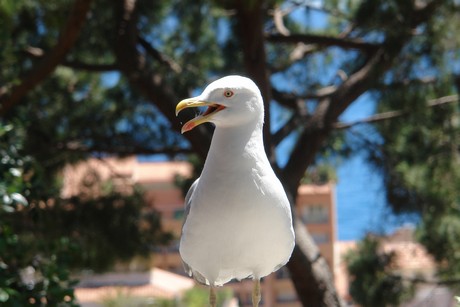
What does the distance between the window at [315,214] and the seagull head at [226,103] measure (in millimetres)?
5796

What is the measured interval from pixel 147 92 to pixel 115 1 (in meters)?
0.52

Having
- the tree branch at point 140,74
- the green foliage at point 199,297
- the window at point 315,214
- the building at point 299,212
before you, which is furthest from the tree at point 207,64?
the window at point 315,214

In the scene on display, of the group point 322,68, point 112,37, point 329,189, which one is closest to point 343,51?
point 322,68

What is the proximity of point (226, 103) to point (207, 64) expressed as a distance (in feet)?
9.90

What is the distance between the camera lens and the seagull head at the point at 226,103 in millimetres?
1478

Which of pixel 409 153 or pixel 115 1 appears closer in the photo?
pixel 115 1

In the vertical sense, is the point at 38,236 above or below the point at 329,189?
below

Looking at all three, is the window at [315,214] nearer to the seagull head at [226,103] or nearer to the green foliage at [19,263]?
the green foliage at [19,263]

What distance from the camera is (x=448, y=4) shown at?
3.80 metres

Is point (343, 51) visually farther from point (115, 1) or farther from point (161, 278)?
point (161, 278)

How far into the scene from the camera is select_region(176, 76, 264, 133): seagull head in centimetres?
148

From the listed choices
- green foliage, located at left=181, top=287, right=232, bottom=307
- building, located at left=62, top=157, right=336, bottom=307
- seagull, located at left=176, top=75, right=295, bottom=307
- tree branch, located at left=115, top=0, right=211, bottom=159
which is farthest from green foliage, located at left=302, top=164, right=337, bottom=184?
seagull, located at left=176, top=75, right=295, bottom=307

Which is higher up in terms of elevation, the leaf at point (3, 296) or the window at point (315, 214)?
the window at point (315, 214)

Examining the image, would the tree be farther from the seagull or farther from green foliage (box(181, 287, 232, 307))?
green foliage (box(181, 287, 232, 307))
